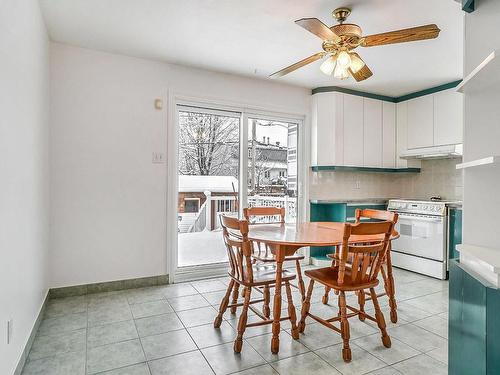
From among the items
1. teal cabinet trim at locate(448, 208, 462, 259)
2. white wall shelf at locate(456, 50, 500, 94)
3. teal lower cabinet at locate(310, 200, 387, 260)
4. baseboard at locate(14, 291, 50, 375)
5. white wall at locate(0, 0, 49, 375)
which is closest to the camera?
white wall shelf at locate(456, 50, 500, 94)

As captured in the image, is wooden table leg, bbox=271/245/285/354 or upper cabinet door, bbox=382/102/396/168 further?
upper cabinet door, bbox=382/102/396/168

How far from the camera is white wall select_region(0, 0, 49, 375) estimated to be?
1.56m

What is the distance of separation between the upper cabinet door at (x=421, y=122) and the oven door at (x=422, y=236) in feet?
3.53

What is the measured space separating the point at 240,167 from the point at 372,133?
2061mm

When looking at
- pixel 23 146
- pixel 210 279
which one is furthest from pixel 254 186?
pixel 23 146

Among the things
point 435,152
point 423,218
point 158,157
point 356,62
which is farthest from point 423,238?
point 158,157

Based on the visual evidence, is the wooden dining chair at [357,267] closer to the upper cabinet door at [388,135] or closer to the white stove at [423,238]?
the white stove at [423,238]

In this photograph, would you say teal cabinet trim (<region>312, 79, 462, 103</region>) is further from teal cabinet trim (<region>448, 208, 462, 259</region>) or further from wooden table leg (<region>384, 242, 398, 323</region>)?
wooden table leg (<region>384, 242, 398, 323</region>)

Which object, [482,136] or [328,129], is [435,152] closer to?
[328,129]

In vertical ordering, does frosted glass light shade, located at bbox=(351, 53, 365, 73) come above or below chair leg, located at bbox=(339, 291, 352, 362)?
above

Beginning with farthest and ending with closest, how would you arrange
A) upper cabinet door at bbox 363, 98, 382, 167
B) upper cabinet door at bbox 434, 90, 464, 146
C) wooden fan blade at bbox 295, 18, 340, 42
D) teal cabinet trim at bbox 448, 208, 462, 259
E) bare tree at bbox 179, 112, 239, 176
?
upper cabinet door at bbox 363, 98, 382, 167, upper cabinet door at bbox 434, 90, 464, 146, bare tree at bbox 179, 112, 239, 176, teal cabinet trim at bbox 448, 208, 462, 259, wooden fan blade at bbox 295, 18, 340, 42

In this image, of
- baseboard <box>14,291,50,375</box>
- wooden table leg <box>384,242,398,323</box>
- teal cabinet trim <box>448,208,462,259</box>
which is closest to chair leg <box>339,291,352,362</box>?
wooden table leg <box>384,242,398,323</box>

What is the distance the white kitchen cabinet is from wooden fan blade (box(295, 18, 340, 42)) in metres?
2.14

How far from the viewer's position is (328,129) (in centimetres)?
436
